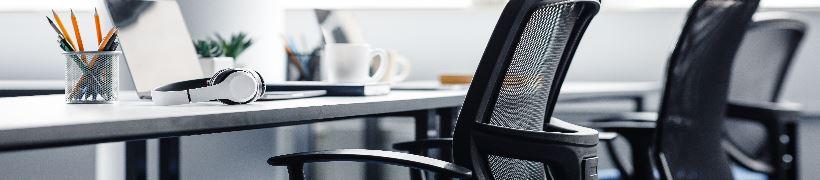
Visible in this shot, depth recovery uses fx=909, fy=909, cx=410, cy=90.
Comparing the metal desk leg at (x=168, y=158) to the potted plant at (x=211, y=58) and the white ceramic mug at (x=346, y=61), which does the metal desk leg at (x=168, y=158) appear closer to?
the potted plant at (x=211, y=58)

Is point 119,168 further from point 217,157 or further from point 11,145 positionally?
point 11,145

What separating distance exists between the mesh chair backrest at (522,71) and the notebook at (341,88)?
0.36 meters

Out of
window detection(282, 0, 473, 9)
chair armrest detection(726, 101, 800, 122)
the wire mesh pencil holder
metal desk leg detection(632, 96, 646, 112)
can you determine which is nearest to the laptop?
the wire mesh pencil holder

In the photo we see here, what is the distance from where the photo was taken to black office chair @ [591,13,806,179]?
2016 mm

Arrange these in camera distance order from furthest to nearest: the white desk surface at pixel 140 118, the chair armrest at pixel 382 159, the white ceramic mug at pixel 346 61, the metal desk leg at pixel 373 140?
the metal desk leg at pixel 373 140
the white ceramic mug at pixel 346 61
the chair armrest at pixel 382 159
the white desk surface at pixel 140 118

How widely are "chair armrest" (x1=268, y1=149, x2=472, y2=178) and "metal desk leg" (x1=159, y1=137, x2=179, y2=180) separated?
62cm

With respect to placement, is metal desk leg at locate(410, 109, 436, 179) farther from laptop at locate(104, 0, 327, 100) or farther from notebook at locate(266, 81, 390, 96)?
laptop at locate(104, 0, 327, 100)

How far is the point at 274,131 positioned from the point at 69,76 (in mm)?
804

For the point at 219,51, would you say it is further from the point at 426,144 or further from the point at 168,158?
the point at 426,144

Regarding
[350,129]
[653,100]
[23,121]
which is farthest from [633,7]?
[23,121]

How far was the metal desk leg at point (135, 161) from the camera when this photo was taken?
168cm

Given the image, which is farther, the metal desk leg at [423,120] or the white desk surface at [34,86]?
the white desk surface at [34,86]

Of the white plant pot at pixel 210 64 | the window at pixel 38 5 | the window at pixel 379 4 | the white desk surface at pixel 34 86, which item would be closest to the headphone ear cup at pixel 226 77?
the white plant pot at pixel 210 64

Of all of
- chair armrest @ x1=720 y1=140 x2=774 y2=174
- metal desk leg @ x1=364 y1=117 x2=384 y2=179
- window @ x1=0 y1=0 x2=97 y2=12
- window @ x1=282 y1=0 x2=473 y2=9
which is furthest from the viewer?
window @ x1=0 y1=0 x2=97 y2=12
